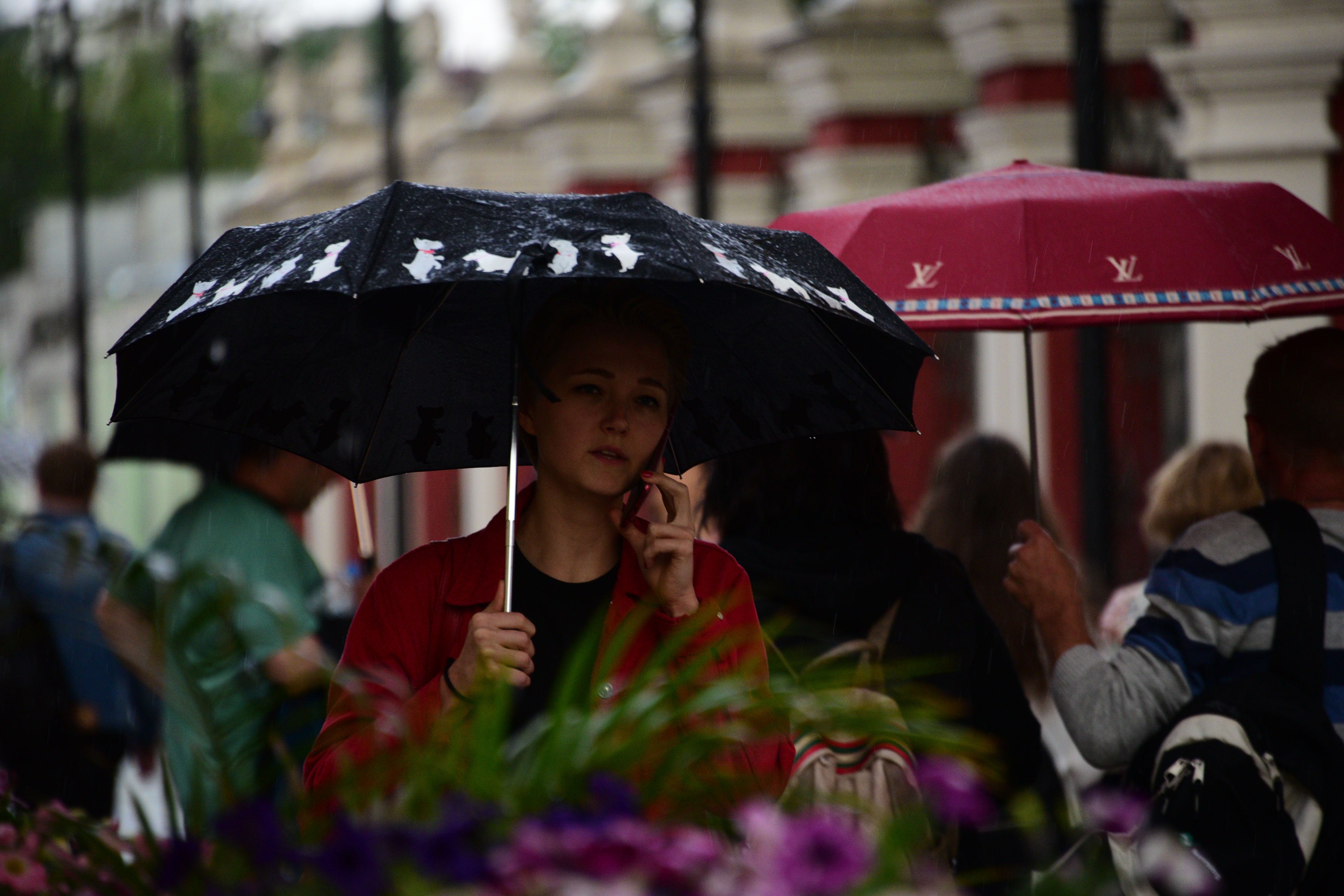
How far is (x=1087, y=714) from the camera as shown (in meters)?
3.66

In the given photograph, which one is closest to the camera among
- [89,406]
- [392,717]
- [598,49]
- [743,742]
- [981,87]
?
[392,717]

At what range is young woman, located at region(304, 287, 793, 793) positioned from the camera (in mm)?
2826

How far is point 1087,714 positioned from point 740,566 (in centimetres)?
105

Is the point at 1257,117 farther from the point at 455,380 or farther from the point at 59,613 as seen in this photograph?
the point at 59,613

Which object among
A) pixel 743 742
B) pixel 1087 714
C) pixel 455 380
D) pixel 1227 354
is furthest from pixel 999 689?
pixel 1227 354

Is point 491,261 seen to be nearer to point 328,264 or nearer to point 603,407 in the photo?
point 328,264

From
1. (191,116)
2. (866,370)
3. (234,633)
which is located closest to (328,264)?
(234,633)

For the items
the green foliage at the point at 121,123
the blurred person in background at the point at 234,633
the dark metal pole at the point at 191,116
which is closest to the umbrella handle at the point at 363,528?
the blurred person in background at the point at 234,633

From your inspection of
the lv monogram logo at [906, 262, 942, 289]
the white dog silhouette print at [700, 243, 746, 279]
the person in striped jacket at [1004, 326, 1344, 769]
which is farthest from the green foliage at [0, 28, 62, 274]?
the white dog silhouette print at [700, 243, 746, 279]

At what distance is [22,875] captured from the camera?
1.98m

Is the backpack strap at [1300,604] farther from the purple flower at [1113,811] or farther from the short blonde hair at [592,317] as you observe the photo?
the purple flower at [1113,811]

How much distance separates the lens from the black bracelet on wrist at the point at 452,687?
2.55 m

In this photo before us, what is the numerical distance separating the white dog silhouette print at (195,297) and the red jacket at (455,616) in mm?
486

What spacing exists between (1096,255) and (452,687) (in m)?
1.99
